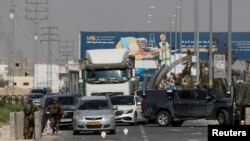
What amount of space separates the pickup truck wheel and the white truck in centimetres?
481

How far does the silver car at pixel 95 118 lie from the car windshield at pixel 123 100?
356 inches

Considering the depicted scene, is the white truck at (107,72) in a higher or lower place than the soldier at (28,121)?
higher

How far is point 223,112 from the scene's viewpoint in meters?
41.7

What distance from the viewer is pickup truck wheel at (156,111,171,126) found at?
4328 centimetres

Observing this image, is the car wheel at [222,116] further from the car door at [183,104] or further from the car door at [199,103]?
the car door at [183,104]

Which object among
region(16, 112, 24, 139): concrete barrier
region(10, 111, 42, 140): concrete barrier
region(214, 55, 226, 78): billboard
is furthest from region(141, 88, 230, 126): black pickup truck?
region(10, 111, 42, 140): concrete barrier

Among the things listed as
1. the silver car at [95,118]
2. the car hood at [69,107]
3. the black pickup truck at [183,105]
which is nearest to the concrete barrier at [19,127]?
the silver car at [95,118]

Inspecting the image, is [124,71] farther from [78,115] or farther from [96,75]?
[78,115]

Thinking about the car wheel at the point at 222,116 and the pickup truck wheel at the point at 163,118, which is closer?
the car wheel at the point at 222,116

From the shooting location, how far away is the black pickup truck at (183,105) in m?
42.1

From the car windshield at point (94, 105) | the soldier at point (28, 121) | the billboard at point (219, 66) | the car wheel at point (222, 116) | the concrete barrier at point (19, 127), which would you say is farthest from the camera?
the car wheel at point (222, 116)

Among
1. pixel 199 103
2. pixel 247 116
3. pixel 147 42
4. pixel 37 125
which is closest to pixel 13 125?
pixel 37 125

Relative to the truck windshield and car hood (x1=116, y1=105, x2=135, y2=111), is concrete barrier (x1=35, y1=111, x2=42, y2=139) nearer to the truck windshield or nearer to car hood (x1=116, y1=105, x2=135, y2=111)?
car hood (x1=116, y1=105, x2=135, y2=111)

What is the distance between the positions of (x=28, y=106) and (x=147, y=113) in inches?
483
